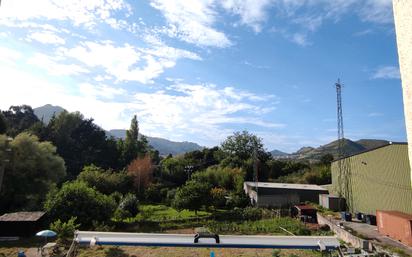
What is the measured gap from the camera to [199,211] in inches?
1647

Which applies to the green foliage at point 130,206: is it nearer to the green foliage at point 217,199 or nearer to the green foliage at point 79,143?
the green foliage at point 217,199

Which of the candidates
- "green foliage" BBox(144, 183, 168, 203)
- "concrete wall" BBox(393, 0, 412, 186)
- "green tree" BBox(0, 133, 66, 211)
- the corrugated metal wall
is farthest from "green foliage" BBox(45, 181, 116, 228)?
"concrete wall" BBox(393, 0, 412, 186)

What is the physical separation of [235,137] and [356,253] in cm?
6337

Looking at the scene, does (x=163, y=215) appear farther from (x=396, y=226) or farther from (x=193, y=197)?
(x=396, y=226)

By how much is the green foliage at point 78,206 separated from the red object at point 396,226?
75.7 feet

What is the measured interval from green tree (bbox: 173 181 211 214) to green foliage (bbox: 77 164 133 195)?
43.6 ft

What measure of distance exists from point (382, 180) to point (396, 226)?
724 cm

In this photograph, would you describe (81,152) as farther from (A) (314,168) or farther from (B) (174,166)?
(A) (314,168)

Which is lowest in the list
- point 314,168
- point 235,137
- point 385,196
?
point 385,196

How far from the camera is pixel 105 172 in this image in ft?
165

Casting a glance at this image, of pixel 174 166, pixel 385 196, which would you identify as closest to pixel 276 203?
pixel 385 196

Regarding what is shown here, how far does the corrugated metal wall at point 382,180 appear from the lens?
26.8 metres


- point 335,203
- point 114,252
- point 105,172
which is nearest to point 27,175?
point 105,172

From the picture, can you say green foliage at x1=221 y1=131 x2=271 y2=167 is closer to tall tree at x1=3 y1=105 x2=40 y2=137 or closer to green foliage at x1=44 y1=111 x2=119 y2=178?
green foliage at x1=44 y1=111 x2=119 y2=178
